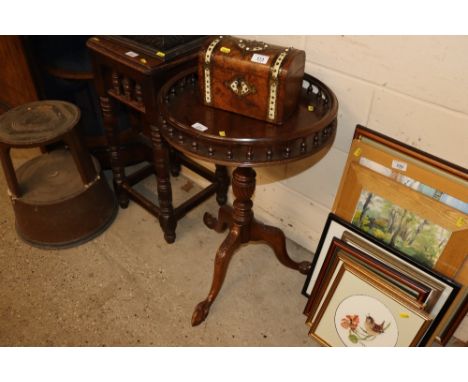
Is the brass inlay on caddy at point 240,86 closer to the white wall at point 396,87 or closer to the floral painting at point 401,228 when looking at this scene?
the white wall at point 396,87

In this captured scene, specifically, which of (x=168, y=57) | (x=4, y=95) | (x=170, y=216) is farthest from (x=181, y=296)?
(x=4, y=95)

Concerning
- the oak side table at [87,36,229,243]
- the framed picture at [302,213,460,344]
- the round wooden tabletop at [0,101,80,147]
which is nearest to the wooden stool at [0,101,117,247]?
the round wooden tabletop at [0,101,80,147]

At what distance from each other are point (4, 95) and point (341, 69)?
2015mm

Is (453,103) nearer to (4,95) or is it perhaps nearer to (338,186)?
(338,186)

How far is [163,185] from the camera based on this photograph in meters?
1.86

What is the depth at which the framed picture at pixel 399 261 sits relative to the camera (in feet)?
4.53

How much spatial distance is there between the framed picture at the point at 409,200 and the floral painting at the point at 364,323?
24 centimetres

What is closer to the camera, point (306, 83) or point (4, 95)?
point (306, 83)

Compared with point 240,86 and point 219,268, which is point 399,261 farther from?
point 240,86

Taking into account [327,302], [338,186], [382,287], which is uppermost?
[338,186]

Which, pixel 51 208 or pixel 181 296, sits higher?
pixel 51 208

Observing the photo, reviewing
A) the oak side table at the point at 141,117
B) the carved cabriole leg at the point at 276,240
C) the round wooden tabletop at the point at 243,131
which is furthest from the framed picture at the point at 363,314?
the oak side table at the point at 141,117

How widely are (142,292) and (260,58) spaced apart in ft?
3.88

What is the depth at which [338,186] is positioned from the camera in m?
1.73
